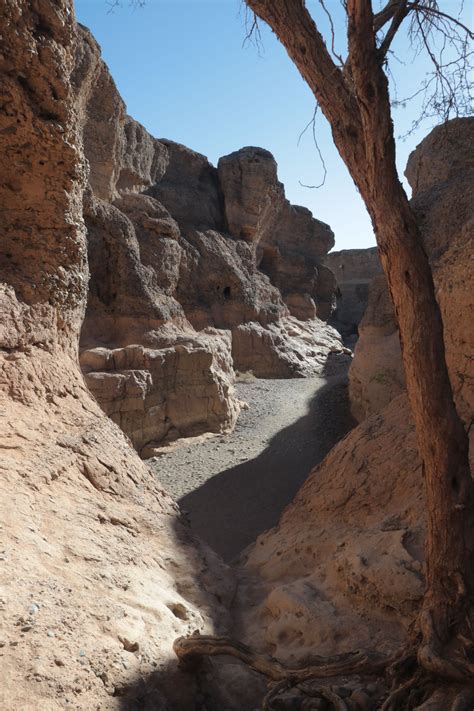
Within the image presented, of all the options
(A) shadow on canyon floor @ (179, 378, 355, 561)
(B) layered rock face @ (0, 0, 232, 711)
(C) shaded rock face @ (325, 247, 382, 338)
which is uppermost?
(C) shaded rock face @ (325, 247, 382, 338)

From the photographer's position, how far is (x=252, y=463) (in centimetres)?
1147

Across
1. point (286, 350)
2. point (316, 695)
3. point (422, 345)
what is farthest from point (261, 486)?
point (286, 350)

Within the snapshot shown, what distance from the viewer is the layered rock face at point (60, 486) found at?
271 centimetres

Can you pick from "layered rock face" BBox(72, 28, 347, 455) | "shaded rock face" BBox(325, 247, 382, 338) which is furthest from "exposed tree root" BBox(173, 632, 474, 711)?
"shaded rock face" BBox(325, 247, 382, 338)

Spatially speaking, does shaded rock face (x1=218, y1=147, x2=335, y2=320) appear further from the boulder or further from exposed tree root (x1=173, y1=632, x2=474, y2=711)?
exposed tree root (x1=173, y1=632, x2=474, y2=711)

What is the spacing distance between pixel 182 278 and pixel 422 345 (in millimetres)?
15928

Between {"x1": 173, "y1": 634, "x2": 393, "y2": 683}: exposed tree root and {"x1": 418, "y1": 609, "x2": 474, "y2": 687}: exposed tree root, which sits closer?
{"x1": 418, "y1": 609, "x2": 474, "y2": 687}: exposed tree root

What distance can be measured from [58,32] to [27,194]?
1728 mm

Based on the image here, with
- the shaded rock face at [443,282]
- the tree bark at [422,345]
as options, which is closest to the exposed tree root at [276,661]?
the tree bark at [422,345]

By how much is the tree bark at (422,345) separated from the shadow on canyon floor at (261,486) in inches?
177

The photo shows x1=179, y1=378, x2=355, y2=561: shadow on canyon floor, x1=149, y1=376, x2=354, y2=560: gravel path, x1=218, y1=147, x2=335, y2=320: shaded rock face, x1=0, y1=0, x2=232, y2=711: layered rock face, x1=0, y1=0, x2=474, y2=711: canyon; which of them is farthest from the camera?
x1=218, y1=147, x2=335, y2=320: shaded rock face

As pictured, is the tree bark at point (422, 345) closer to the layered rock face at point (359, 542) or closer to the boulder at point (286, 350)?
the layered rock face at point (359, 542)

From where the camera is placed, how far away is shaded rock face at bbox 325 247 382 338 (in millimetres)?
34662

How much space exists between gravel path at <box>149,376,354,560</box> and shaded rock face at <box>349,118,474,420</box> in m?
1.67
